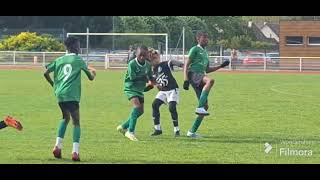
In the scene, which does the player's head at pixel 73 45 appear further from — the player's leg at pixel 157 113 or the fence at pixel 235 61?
the fence at pixel 235 61

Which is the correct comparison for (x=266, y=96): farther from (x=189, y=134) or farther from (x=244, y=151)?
(x=244, y=151)

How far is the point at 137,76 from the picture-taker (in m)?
9.23

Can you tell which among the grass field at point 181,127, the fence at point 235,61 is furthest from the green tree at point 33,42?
the grass field at point 181,127

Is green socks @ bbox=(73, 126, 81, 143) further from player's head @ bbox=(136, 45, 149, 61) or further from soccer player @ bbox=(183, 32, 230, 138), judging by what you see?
soccer player @ bbox=(183, 32, 230, 138)

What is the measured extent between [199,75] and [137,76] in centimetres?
90

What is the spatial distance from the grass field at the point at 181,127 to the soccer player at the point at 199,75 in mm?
340

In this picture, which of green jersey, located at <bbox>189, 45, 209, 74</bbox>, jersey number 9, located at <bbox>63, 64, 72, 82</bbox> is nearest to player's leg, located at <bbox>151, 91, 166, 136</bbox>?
green jersey, located at <bbox>189, 45, 209, 74</bbox>

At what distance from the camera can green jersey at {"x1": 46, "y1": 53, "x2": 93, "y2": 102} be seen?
759 cm

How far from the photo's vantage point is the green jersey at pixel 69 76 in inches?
299

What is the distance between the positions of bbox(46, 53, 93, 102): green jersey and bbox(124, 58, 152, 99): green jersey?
1.63 meters
